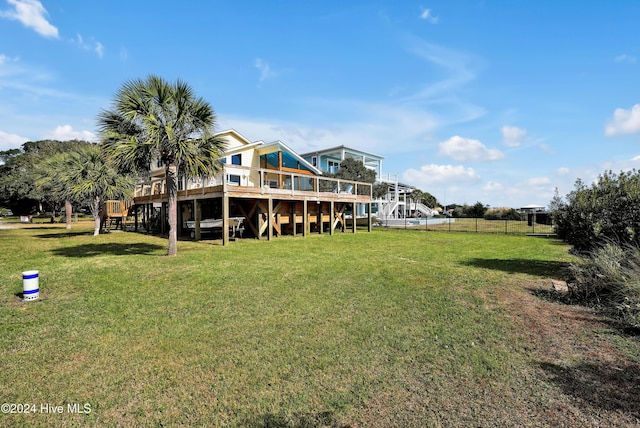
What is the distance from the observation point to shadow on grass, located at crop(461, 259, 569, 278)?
871 cm

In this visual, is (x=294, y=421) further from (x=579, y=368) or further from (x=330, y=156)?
(x=330, y=156)

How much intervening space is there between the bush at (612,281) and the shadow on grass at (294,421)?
201 inches

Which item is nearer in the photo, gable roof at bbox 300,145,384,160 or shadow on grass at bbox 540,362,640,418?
shadow on grass at bbox 540,362,640,418

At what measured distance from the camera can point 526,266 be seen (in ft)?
31.4

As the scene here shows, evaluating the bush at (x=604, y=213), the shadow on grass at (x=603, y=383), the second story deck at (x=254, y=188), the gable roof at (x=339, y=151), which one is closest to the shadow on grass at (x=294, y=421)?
the shadow on grass at (x=603, y=383)

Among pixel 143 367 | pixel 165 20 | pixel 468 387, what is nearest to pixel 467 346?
→ pixel 468 387

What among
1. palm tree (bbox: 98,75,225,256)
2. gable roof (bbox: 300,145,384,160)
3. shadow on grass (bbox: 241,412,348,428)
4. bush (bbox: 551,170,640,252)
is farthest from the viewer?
gable roof (bbox: 300,145,384,160)

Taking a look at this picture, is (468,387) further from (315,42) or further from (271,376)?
(315,42)

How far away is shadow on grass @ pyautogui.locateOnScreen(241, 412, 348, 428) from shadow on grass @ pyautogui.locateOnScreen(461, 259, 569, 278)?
8.10 meters

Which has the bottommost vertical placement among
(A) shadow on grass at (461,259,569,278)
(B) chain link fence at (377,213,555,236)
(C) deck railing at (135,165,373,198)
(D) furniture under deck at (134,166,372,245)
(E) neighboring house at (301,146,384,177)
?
(A) shadow on grass at (461,259,569,278)

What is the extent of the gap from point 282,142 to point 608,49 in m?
17.3

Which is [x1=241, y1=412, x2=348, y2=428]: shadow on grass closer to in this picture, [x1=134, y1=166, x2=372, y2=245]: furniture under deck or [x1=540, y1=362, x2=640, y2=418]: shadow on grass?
[x1=540, y1=362, x2=640, y2=418]: shadow on grass

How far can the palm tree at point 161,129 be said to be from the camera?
33.0ft

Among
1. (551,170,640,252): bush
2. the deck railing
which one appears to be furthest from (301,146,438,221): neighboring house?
(551,170,640,252): bush
